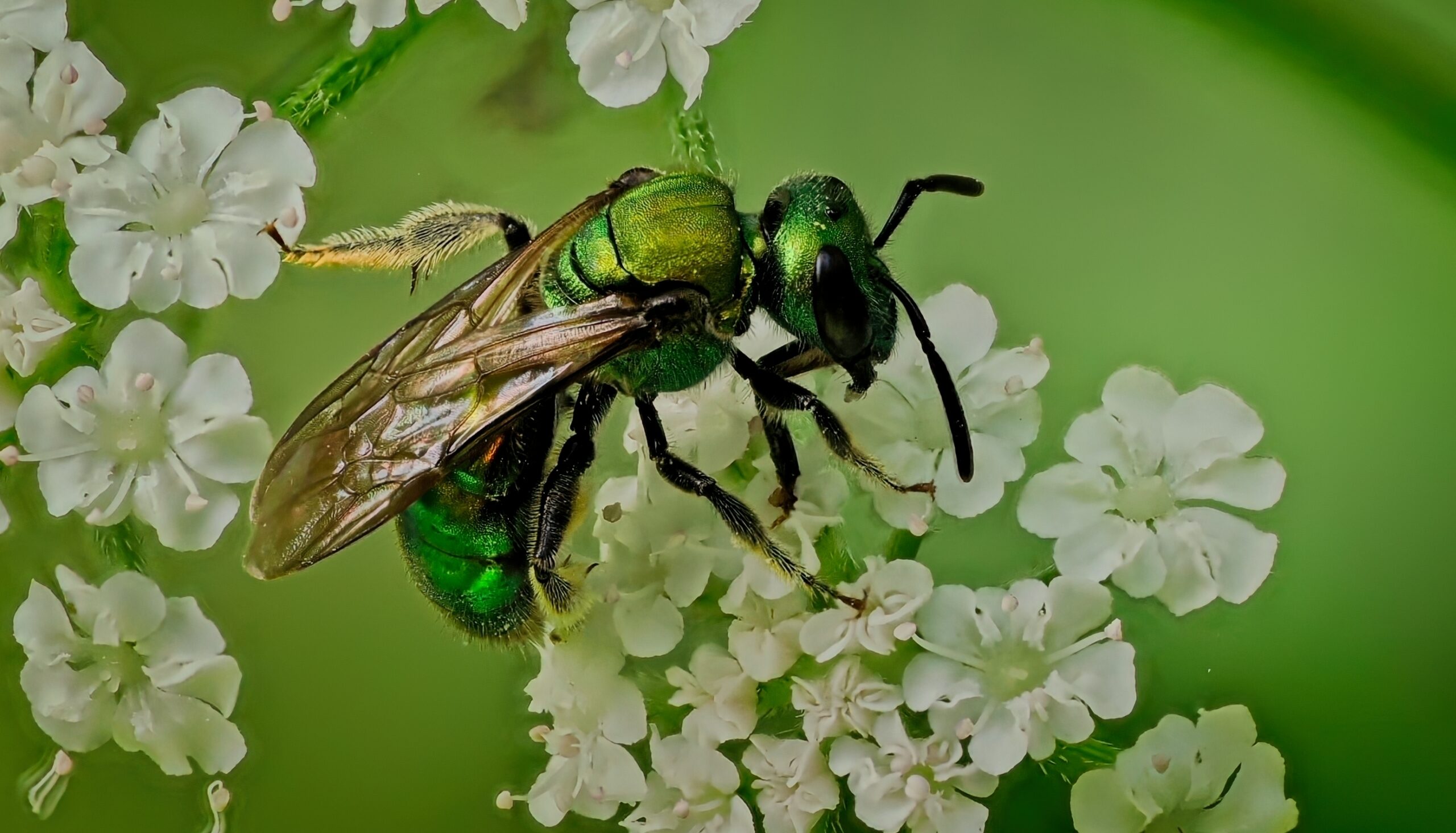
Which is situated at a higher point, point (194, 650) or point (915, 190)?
point (915, 190)

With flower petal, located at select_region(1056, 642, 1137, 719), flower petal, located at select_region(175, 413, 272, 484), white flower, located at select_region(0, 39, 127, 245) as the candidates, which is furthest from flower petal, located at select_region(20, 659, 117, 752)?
flower petal, located at select_region(1056, 642, 1137, 719)

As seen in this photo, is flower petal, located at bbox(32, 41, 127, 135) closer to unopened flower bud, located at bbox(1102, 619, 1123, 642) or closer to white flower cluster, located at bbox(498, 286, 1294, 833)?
white flower cluster, located at bbox(498, 286, 1294, 833)

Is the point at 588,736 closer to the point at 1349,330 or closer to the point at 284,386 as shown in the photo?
the point at 284,386

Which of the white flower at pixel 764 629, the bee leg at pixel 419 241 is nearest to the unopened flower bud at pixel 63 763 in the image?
the bee leg at pixel 419 241

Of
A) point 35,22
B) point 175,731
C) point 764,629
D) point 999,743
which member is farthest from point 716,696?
point 35,22

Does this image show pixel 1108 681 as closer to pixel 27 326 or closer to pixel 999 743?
pixel 999 743

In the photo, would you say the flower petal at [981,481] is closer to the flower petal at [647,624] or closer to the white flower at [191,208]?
the flower petal at [647,624]

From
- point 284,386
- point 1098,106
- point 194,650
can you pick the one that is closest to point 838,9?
point 1098,106
